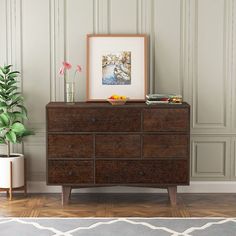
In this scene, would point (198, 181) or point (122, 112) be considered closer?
point (122, 112)

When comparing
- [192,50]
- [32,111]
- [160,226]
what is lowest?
[160,226]

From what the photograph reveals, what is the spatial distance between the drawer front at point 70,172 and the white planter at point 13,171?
37 cm

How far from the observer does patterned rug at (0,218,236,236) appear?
15.1 ft

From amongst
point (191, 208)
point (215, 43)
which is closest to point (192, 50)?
point (215, 43)

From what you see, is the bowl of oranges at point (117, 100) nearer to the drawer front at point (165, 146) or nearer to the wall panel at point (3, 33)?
the drawer front at point (165, 146)

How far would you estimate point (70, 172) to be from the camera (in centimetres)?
542

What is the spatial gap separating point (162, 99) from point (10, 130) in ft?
4.38

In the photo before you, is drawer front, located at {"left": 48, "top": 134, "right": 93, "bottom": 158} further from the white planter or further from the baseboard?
the baseboard

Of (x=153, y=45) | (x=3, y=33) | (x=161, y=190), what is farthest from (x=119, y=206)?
(x=3, y=33)

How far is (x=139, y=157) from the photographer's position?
5.42 metres

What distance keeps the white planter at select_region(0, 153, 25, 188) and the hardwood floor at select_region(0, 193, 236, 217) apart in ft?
0.46

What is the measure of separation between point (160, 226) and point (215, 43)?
73.8 inches

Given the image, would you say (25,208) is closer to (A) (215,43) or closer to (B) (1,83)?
(B) (1,83)

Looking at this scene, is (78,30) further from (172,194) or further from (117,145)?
(172,194)
